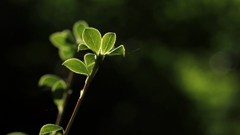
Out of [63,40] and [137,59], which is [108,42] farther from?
[137,59]

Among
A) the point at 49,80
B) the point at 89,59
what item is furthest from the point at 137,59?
the point at 89,59

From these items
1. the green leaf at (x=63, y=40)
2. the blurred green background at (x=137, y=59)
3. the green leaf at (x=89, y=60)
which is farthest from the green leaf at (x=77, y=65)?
the blurred green background at (x=137, y=59)

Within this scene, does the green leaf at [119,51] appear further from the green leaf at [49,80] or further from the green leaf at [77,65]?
the green leaf at [49,80]

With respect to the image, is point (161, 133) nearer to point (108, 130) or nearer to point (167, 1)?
point (108, 130)

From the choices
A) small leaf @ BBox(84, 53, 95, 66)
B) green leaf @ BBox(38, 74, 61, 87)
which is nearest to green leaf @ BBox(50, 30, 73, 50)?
green leaf @ BBox(38, 74, 61, 87)

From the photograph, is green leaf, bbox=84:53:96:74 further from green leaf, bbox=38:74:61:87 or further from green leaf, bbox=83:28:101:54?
green leaf, bbox=38:74:61:87

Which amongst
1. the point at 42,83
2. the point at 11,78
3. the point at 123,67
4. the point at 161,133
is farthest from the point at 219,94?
the point at 42,83
